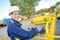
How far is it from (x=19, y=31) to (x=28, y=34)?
140 mm

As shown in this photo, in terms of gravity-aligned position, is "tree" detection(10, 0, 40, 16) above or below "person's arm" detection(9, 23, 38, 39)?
below

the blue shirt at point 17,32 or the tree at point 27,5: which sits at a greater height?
the blue shirt at point 17,32

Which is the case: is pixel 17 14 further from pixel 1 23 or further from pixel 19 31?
pixel 1 23

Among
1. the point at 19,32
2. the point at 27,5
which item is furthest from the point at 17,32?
the point at 27,5

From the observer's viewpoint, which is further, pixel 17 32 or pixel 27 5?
pixel 27 5

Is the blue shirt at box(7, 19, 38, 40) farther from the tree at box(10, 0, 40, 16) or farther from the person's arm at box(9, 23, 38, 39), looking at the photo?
the tree at box(10, 0, 40, 16)

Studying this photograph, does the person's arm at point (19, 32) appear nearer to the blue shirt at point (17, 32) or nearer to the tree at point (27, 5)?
the blue shirt at point (17, 32)

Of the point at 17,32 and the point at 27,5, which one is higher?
the point at 17,32

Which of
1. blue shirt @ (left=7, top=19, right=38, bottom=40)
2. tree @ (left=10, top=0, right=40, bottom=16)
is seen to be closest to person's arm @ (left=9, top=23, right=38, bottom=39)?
blue shirt @ (left=7, top=19, right=38, bottom=40)

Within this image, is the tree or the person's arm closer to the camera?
the person's arm

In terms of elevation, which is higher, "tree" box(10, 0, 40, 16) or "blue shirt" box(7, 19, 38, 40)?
"blue shirt" box(7, 19, 38, 40)

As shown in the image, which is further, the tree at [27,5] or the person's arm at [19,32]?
the tree at [27,5]

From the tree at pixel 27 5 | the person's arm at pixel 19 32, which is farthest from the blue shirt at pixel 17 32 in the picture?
the tree at pixel 27 5

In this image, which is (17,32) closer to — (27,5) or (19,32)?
(19,32)
